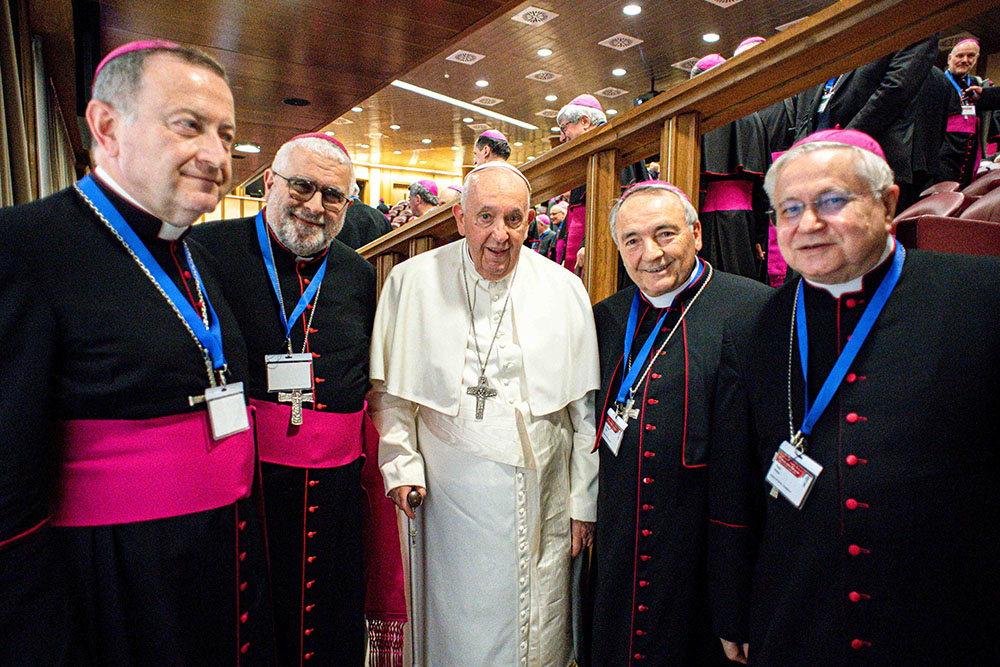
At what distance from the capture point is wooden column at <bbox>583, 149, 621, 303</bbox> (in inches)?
A: 104

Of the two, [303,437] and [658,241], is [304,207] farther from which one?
[658,241]

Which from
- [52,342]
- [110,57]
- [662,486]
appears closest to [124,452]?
[52,342]

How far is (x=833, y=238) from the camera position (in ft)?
4.18

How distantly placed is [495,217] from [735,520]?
3.80 ft

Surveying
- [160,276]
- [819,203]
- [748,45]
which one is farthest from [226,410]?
[748,45]

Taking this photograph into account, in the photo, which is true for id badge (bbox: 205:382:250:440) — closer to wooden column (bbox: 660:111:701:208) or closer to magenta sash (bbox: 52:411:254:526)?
magenta sash (bbox: 52:411:254:526)

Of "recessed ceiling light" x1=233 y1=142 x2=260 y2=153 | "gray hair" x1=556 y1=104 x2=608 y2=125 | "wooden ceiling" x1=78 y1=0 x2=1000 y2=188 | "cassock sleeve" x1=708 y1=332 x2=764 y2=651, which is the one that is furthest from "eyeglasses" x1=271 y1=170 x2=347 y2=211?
"recessed ceiling light" x1=233 y1=142 x2=260 y2=153

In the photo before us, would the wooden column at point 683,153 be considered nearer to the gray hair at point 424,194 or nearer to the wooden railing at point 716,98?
the wooden railing at point 716,98

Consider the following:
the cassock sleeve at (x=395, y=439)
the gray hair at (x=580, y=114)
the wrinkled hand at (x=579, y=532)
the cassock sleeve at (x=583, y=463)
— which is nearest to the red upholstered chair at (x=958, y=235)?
the cassock sleeve at (x=583, y=463)

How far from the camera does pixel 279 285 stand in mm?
1901

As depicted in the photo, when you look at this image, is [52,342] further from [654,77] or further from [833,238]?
[654,77]

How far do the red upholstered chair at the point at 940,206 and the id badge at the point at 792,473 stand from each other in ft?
2.75

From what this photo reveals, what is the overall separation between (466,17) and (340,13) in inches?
27.7

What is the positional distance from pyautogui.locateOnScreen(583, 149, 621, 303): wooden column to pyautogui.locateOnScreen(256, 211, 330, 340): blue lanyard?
1163 mm
